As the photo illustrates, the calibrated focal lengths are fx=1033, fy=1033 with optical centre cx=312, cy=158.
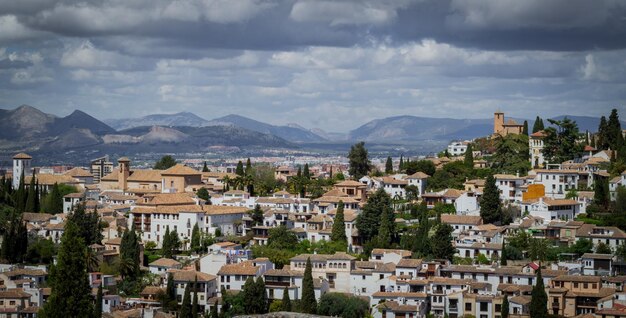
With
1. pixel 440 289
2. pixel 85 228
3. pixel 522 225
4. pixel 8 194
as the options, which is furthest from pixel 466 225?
pixel 8 194

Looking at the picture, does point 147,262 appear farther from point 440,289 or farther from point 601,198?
point 601,198

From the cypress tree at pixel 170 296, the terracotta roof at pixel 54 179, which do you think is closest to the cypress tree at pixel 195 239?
the cypress tree at pixel 170 296

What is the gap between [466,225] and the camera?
55531 millimetres

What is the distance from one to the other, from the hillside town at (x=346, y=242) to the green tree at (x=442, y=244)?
0.06m

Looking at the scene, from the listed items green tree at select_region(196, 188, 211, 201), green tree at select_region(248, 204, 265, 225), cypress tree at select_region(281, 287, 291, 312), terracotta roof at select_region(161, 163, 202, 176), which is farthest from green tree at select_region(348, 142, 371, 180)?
cypress tree at select_region(281, 287, 291, 312)

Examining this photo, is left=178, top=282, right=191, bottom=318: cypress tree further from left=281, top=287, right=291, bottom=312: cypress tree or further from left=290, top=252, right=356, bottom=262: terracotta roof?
left=290, top=252, right=356, bottom=262: terracotta roof

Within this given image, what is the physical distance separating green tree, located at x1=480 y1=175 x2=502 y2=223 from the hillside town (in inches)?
3.0

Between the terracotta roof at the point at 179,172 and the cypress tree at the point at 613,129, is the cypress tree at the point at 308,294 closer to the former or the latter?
the terracotta roof at the point at 179,172

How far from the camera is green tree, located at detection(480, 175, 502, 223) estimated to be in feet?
185

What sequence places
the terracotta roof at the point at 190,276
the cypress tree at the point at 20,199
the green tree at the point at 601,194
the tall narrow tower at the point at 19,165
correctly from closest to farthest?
the terracotta roof at the point at 190,276
the green tree at the point at 601,194
the cypress tree at the point at 20,199
the tall narrow tower at the point at 19,165

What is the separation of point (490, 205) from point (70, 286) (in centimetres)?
2575

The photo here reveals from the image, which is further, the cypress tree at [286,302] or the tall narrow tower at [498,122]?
the tall narrow tower at [498,122]

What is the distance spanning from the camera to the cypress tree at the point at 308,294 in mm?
46906

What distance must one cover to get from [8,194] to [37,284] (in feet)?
60.1
